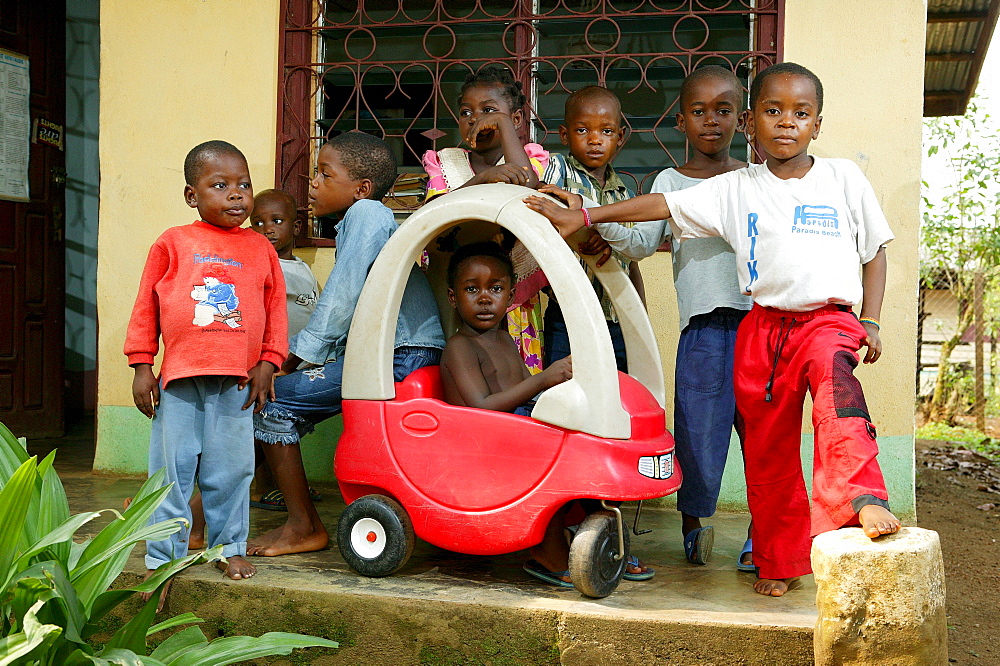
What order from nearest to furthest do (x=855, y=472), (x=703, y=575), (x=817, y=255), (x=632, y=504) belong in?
(x=855, y=472) → (x=817, y=255) → (x=703, y=575) → (x=632, y=504)

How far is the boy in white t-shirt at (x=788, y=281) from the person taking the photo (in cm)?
261

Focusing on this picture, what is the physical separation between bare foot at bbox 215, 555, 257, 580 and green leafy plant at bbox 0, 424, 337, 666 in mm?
387

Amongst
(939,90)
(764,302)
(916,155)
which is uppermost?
(939,90)

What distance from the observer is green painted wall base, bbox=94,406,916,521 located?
3.93 m

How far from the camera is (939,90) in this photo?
7.27 metres

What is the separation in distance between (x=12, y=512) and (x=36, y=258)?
4.19 meters

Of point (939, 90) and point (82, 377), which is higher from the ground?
point (939, 90)

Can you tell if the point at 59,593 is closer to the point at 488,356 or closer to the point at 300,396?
the point at 300,396

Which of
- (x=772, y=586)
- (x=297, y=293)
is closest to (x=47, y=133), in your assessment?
(x=297, y=293)

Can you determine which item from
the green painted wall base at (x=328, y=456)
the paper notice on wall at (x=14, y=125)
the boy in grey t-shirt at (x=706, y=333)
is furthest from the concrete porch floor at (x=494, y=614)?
the paper notice on wall at (x=14, y=125)

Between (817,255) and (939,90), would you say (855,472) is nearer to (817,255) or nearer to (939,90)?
(817,255)

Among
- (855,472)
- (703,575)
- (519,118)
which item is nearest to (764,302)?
(855,472)

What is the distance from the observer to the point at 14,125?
5590 millimetres

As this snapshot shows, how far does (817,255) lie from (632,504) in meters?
1.82
